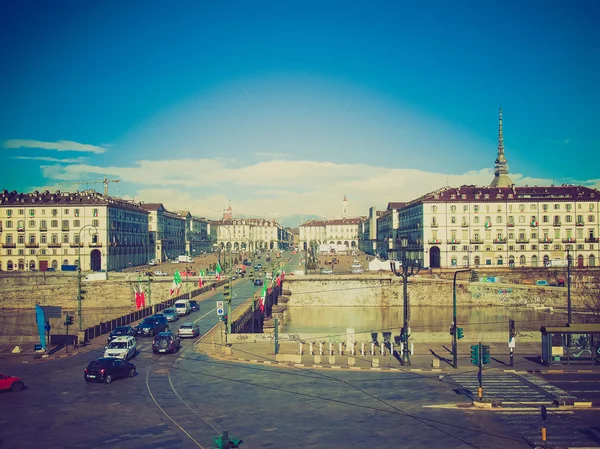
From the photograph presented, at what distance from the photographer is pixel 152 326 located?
154 ft

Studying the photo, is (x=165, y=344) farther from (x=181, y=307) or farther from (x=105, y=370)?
(x=181, y=307)

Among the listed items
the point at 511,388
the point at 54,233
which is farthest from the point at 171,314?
the point at 54,233

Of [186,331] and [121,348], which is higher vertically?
[121,348]

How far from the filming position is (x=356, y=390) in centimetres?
2794

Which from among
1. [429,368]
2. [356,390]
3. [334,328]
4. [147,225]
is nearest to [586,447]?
[356,390]

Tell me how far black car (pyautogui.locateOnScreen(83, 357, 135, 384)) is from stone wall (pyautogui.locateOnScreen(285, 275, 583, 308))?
185 feet

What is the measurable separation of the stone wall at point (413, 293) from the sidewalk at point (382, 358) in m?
43.0

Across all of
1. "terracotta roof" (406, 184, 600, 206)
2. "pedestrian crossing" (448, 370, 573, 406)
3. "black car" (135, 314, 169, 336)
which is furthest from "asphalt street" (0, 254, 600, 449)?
"terracotta roof" (406, 184, 600, 206)

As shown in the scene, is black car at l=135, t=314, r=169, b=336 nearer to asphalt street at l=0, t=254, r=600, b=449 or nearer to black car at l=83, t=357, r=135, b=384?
asphalt street at l=0, t=254, r=600, b=449

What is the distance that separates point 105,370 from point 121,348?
248 inches

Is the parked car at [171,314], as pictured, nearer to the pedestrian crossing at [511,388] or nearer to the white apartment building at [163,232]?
the pedestrian crossing at [511,388]

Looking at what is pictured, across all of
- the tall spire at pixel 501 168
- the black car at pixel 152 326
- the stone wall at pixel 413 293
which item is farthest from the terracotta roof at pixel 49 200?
the tall spire at pixel 501 168

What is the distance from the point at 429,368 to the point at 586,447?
14411 mm

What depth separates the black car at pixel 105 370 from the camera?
29156 millimetres
